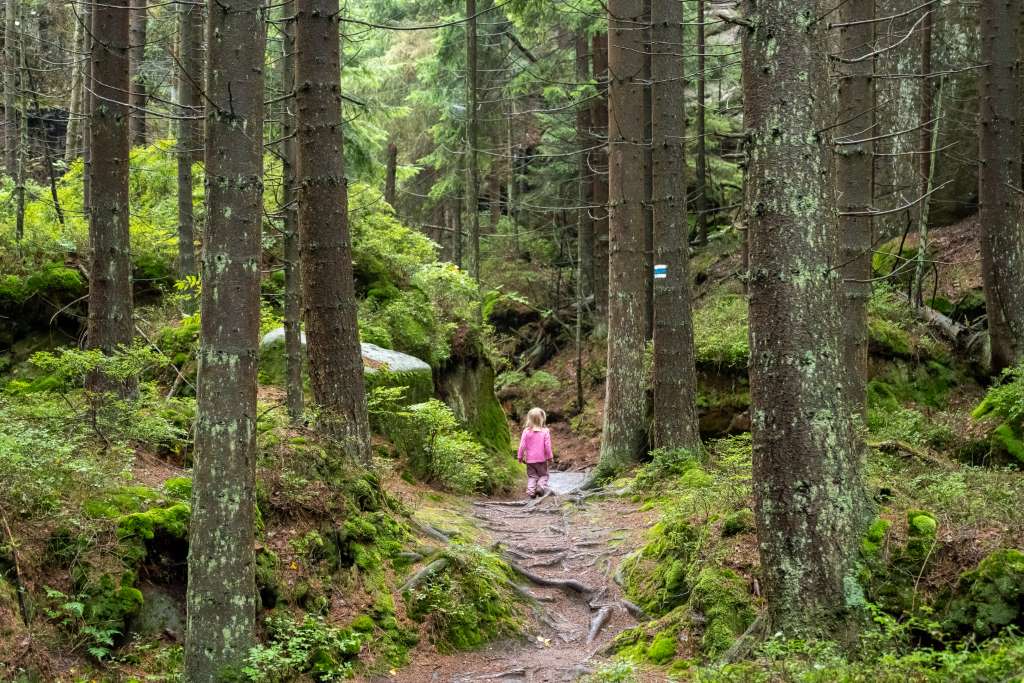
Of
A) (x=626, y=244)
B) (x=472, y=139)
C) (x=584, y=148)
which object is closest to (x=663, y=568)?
(x=626, y=244)

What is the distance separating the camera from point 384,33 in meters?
29.9

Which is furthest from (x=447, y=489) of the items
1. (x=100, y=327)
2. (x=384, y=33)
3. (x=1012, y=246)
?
(x=384, y=33)

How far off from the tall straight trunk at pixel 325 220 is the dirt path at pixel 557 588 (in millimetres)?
2387

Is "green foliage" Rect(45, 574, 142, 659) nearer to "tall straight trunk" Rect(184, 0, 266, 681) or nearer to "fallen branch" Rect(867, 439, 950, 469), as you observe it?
"tall straight trunk" Rect(184, 0, 266, 681)

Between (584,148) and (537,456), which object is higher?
(584,148)

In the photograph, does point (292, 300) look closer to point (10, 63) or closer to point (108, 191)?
point (108, 191)

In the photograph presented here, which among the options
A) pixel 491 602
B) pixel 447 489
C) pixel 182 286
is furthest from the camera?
pixel 447 489

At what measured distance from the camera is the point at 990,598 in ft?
17.5

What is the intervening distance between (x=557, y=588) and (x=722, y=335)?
322 inches

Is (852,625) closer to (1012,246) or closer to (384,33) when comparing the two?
(1012,246)

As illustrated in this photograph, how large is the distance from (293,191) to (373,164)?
30.3 feet

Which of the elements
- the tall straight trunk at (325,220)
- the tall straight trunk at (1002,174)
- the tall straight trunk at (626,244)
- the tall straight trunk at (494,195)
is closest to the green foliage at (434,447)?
the tall straight trunk at (325,220)

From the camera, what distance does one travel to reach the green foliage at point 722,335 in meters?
14.5

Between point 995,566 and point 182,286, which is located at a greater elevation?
point 182,286
